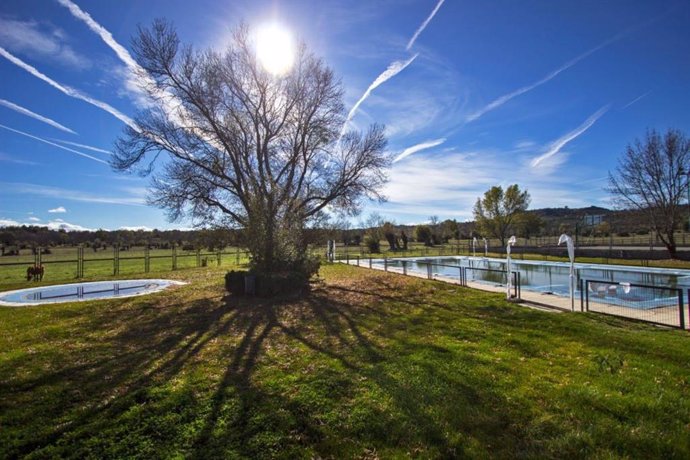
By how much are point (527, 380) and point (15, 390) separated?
22.9 feet

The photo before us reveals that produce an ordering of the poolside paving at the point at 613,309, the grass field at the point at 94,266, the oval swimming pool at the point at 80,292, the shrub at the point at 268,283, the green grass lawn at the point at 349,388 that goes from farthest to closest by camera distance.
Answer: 1. the grass field at the point at 94,266
2. the shrub at the point at 268,283
3. the oval swimming pool at the point at 80,292
4. the poolside paving at the point at 613,309
5. the green grass lawn at the point at 349,388

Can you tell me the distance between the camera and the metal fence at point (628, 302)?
347 inches

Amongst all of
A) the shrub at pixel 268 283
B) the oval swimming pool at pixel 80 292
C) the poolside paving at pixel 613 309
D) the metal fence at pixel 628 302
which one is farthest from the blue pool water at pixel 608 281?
the oval swimming pool at pixel 80 292

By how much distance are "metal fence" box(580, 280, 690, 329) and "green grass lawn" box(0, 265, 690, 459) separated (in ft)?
2.91

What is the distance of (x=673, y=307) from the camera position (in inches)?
378

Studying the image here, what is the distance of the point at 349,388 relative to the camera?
15.5 feet

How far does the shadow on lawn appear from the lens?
3.54 metres

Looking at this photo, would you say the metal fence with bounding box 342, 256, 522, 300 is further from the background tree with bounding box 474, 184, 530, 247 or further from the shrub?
the background tree with bounding box 474, 184, 530, 247

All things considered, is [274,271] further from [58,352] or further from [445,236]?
[445,236]

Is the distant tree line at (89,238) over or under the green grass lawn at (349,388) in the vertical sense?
over

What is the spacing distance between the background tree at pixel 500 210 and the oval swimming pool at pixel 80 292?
39.5 m

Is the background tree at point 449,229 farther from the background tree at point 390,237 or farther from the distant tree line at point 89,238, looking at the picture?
the distant tree line at point 89,238

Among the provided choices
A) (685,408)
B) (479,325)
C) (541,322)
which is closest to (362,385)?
(685,408)

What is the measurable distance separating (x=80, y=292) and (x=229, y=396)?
568 inches
